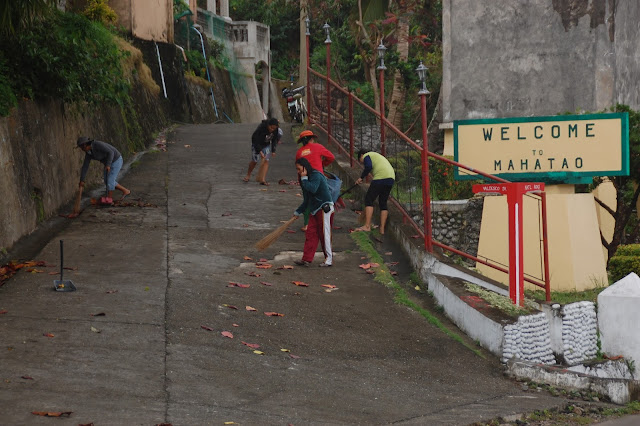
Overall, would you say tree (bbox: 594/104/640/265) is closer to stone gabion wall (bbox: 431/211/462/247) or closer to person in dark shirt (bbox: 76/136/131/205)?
stone gabion wall (bbox: 431/211/462/247)

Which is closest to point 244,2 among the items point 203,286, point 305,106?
point 305,106

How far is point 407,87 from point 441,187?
8.53m

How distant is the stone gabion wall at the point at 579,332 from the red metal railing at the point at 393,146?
35cm

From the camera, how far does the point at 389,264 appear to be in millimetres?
12961

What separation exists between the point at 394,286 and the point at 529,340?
85.5 inches

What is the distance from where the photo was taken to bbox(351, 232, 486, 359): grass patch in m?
10.4

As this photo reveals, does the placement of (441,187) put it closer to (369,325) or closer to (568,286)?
(568,286)

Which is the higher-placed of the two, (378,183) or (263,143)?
(263,143)

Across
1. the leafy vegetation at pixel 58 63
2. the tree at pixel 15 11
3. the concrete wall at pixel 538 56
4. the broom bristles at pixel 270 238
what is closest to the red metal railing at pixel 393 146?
the broom bristles at pixel 270 238

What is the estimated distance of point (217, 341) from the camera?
9000mm

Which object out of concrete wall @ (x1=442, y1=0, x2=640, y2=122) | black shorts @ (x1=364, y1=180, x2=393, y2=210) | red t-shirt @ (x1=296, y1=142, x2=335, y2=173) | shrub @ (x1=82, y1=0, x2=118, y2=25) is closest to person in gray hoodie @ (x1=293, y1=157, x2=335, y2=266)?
red t-shirt @ (x1=296, y1=142, x2=335, y2=173)

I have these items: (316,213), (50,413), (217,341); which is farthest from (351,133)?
(50,413)

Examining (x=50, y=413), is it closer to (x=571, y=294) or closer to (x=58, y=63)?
(x=58, y=63)

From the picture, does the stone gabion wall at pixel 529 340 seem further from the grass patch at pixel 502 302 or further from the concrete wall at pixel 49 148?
the concrete wall at pixel 49 148
